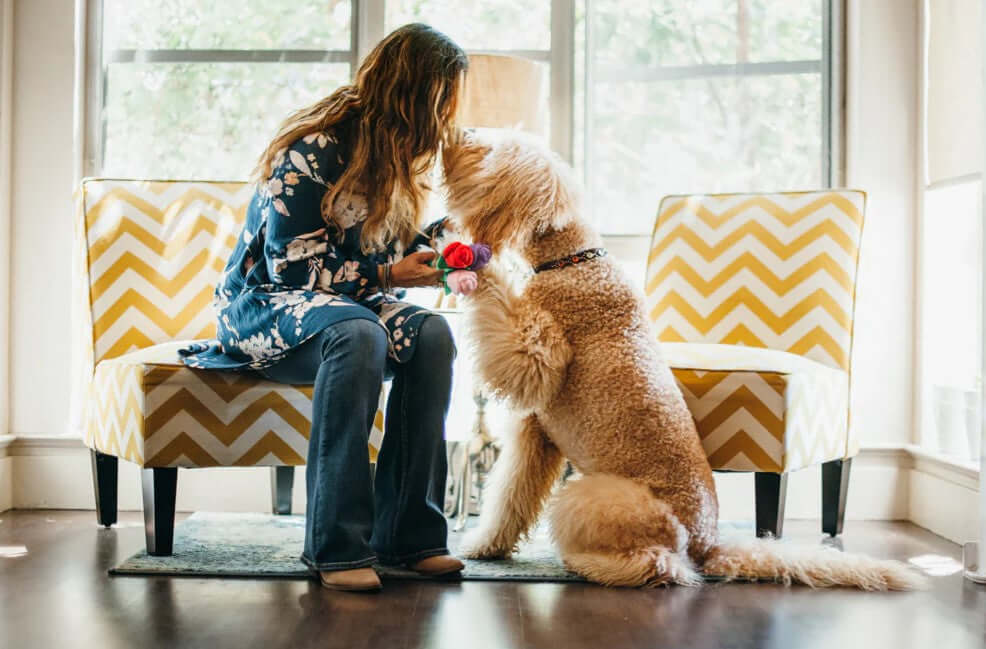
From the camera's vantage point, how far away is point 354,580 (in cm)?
180

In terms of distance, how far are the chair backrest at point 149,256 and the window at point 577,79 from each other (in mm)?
501

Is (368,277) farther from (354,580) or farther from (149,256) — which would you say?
(149,256)

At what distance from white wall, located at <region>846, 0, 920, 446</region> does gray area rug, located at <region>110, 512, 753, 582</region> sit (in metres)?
1.17

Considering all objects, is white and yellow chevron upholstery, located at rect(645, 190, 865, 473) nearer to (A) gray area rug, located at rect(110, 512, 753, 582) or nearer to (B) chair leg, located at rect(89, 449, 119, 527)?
(A) gray area rug, located at rect(110, 512, 753, 582)

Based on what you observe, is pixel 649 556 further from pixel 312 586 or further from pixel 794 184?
pixel 794 184

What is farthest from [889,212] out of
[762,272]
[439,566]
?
[439,566]

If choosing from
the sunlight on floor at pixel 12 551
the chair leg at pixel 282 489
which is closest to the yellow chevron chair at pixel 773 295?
the chair leg at pixel 282 489

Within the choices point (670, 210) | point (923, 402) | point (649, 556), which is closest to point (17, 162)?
point (670, 210)

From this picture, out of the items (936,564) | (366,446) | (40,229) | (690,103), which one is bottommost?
(936,564)

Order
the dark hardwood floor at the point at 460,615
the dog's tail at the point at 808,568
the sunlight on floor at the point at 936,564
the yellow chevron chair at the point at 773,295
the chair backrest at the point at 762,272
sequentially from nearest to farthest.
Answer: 1. the dark hardwood floor at the point at 460,615
2. the dog's tail at the point at 808,568
3. the sunlight on floor at the point at 936,564
4. the yellow chevron chair at the point at 773,295
5. the chair backrest at the point at 762,272

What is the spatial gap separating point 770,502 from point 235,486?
157 centimetres

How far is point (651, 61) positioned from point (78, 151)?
6.03 feet

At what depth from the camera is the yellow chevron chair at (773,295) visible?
7.47ft

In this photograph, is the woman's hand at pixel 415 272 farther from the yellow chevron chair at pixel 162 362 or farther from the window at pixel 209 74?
the window at pixel 209 74
